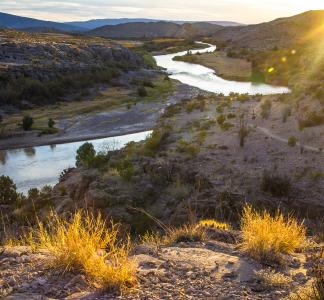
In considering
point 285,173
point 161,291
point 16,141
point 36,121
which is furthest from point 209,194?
point 36,121

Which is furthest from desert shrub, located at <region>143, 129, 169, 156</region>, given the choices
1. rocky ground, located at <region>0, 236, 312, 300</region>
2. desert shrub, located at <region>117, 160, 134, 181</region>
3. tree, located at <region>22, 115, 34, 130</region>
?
tree, located at <region>22, 115, 34, 130</region>

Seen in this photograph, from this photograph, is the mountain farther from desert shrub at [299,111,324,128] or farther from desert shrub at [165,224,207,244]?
desert shrub at [165,224,207,244]

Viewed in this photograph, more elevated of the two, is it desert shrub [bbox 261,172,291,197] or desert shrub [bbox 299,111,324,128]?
desert shrub [bbox 299,111,324,128]

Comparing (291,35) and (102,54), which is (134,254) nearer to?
(102,54)

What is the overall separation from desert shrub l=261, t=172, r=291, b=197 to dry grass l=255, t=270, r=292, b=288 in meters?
10.7

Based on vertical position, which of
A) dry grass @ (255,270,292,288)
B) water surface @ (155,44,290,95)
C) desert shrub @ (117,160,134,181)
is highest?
dry grass @ (255,270,292,288)

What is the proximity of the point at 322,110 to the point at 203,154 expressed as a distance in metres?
7.42

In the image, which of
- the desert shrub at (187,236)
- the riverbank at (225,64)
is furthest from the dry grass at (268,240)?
the riverbank at (225,64)

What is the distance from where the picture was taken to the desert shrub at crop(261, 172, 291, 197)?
54.9 feet

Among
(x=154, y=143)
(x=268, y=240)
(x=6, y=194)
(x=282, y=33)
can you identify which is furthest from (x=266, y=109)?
(x=282, y=33)

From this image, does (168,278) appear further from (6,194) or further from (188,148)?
(6,194)

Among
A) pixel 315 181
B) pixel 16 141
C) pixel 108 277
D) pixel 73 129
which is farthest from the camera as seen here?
pixel 73 129

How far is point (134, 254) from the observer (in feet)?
22.8

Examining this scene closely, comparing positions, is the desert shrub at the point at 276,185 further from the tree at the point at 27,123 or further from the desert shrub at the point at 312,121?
the tree at the point at 27,123
